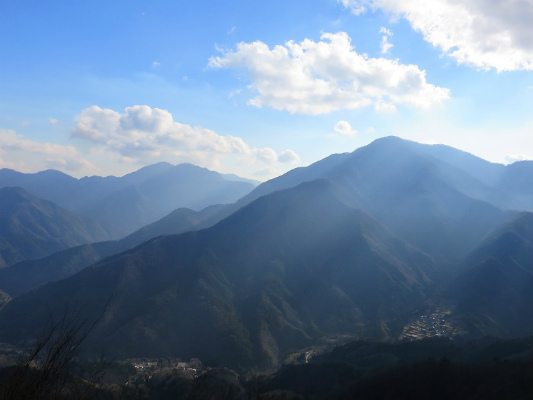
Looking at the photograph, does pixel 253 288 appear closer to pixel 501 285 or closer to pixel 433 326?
pixel 433 326

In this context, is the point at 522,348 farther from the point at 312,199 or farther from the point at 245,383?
the point at 312,199

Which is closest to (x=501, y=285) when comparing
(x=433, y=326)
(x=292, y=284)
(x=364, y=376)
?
(x=433, y=326)

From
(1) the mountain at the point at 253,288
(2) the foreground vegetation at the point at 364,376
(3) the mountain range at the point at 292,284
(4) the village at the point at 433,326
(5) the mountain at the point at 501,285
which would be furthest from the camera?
(1) the mountain at the point at 253,288

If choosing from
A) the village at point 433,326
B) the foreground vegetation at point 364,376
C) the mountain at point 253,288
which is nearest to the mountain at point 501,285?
the village at point 433,326

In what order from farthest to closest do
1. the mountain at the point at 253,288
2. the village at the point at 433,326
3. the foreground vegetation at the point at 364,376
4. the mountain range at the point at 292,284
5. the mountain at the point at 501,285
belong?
the mountain at the point at 253,288
the mountain range at the point at 292,284
the mountain at the point at 501,285
the village at the point at 433,326
the foreground vegetation at the point at 364,376

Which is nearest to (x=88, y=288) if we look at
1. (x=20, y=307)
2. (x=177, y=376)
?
(x=20, y=307)

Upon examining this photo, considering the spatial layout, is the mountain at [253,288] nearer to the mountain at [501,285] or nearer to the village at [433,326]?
the village at [433,326]

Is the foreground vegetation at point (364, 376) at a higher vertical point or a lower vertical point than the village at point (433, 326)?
higher
